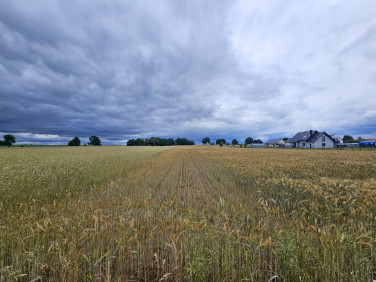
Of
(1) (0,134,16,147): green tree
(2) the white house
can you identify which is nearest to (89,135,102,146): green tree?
(1) (0,134,16,147): green tree

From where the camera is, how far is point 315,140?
7831 cm

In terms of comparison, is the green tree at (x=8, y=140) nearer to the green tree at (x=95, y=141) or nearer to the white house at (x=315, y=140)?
the green tree at (x=95, y=141)

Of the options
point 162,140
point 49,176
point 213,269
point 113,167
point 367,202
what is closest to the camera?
point 213,269

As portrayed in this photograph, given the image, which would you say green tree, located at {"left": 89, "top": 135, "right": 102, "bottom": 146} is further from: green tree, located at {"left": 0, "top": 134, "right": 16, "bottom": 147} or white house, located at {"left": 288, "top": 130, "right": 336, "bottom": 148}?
white house, located at {"left": 288, "top": 130, "right": 336, "bottom": 148}

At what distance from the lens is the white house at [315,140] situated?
254 feet

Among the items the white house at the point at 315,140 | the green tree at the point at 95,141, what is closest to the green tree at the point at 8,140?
the green tree at the point at 95,141

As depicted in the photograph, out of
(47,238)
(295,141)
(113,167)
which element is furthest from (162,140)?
(47,238)

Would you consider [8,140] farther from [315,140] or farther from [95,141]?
[315,140]

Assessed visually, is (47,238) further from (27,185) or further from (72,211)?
(27,185)

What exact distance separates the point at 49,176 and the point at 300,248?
11395 millimetres

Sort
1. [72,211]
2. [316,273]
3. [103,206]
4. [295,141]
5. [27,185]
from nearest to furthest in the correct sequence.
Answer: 1. [316,273]
2. [72,211]
3. [103,206]
4. [27,185]
5. [295,141]

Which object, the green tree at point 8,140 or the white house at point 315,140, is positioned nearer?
the white house at point 315,140

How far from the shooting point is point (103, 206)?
6492 mm

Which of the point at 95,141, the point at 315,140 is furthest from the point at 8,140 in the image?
the point at 315,140
